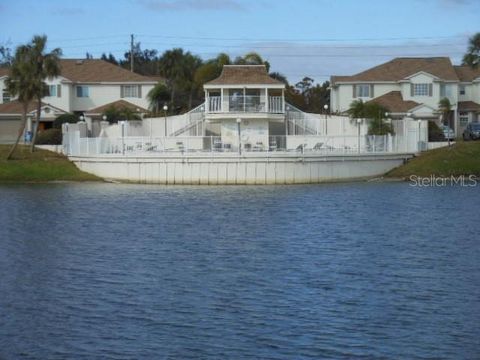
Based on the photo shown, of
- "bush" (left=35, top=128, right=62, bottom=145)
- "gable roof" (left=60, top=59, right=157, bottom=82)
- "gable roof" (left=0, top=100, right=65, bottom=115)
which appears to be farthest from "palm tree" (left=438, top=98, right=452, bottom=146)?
"bush" (left=35, top=128, right=62, bottom=145)

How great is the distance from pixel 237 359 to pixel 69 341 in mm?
3778

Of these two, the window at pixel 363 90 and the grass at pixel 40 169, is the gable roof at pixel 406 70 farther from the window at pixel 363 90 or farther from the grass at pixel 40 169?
the grass at pixel 40 169

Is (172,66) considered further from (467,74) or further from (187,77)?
(467,74)

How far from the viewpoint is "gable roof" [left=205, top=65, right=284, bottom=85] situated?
6950 centimetres

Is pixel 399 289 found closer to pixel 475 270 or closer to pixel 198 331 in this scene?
pixel 475 270

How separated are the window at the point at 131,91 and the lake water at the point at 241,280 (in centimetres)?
3892

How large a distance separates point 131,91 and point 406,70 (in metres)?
25.1

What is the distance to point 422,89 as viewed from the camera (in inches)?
3435

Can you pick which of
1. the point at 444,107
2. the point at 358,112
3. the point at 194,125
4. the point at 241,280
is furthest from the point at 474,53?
the point at 241,280

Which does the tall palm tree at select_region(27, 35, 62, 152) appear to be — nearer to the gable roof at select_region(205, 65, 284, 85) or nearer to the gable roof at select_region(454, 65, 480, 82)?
the gable roof at select_region(205, 65, 284, 85)

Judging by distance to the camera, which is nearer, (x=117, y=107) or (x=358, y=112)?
(x=358, y=112)

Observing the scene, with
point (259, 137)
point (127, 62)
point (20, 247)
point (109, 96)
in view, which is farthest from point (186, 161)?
point (127, 62)

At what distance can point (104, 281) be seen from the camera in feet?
90.1

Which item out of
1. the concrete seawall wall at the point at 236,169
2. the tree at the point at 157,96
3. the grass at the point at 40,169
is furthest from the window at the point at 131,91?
the concrete seawall wall at the point at 236,169
